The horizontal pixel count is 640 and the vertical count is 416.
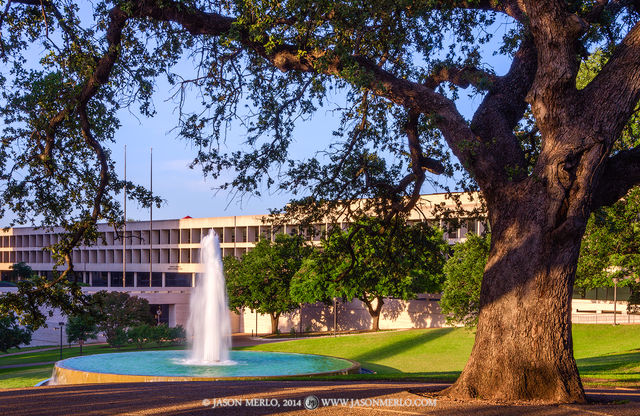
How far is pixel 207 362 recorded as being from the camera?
2958 cm

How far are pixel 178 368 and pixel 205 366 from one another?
159 centimetres

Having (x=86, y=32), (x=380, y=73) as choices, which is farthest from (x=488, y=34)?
(x=86, y=32)

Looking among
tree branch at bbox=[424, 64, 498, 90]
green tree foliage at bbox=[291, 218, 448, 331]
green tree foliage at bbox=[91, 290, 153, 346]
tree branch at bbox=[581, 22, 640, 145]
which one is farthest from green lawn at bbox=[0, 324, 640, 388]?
tree branch at bbox=[581, 22, 640, 145]

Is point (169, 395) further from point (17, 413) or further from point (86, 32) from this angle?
point (86, 32)

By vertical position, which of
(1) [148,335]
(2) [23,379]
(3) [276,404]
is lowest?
(1) [148,335]

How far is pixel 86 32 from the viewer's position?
11.1 meters

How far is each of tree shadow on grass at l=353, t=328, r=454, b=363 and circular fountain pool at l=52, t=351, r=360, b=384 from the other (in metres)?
12.2

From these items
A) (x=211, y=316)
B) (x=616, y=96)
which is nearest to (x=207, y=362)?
(x=211, y=316)

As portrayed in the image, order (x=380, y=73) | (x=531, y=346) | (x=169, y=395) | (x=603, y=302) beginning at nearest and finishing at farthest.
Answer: (x=531, y=346) < (x=169, y=395) < (x=380, y=73) < (x=603, y=302)

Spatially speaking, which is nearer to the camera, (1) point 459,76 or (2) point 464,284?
(1) point 459,76

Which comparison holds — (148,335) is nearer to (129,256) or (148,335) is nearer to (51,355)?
(51,355)

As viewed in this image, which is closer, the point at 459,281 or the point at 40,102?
the point at 40,102

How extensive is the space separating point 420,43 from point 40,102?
7.36m

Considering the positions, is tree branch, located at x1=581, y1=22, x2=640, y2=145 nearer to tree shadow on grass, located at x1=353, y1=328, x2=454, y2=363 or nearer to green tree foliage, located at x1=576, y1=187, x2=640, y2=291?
green tree foliage, located at x1=576, y1=187, x2=640, y2=291
